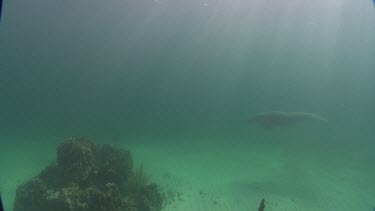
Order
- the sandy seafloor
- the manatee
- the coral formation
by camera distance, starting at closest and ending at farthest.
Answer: the coral formation
the sandy seafloor
the manatee

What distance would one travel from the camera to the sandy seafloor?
13.2 m

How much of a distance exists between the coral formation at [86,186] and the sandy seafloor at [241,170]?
66.0 inches

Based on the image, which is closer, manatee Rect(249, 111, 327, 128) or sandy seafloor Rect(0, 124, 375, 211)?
sandy seafloor Rect(0, 124, 375, 211)

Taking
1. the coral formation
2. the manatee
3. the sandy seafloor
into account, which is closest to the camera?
the coral formation

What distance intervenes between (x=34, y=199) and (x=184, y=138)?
62.8 ft

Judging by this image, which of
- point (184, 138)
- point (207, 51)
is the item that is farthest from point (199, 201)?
point (207, 51)

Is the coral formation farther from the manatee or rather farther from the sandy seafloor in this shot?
the manatee

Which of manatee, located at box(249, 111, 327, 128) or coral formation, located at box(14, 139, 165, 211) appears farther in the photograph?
manatee, located at box(249, 111, 327, 128)

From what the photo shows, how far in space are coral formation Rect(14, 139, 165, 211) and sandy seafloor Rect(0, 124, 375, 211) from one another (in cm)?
168

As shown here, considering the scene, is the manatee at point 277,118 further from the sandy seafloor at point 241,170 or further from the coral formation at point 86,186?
the coral formation at point 86,186

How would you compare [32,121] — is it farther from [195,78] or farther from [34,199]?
[195,78]

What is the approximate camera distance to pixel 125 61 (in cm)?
5431

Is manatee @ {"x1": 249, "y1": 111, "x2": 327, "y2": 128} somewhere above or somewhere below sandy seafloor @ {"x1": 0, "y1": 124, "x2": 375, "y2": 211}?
above

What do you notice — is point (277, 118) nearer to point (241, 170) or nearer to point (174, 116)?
point (241, 170)
